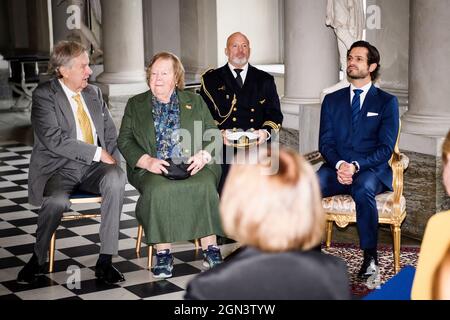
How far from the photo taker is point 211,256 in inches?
232

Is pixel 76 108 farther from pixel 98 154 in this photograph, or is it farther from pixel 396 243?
pixel 396 243

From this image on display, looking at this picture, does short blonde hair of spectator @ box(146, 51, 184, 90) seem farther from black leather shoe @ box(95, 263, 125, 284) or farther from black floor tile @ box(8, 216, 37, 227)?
black floor tile @ box(8, 216, 37, 227)

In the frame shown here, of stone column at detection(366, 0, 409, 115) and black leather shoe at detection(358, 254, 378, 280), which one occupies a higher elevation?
stone column at detection(366, 0, 409, 115)

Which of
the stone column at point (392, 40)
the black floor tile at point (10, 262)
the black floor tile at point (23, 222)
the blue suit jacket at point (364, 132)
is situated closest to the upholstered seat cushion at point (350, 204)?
the blue suit jacket at point (364, 132)

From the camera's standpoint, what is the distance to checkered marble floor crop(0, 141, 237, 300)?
5.44 meters

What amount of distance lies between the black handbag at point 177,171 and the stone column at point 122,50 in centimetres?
555

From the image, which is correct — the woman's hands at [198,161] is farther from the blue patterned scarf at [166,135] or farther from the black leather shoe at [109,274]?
the black leather shoe at [109,274]

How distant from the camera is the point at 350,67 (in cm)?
592

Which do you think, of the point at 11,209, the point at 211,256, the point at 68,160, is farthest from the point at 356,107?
the point at 11,209

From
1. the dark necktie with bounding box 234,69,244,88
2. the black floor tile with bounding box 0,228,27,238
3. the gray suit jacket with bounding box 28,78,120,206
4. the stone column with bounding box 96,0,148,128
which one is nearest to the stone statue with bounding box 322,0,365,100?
the dark necktie with bounding box 234,69,244,88

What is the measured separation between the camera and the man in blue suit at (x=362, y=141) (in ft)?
18.5

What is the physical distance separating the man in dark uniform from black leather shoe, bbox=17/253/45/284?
58.1 inches

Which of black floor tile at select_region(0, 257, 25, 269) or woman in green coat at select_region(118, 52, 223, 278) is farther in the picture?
black floor tile at select_region(0, 257, 25, 269)

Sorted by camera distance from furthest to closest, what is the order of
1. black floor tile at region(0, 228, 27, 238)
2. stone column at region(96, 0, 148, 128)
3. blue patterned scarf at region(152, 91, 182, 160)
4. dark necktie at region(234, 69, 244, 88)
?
stone column at region(96, 0, 148, 128) < black floor tile at region(0, 228, 27, 238) < dark necktie at region(234, 69, 244, 88) < blue patterned scarf at region(152, 91, 182, 160)
